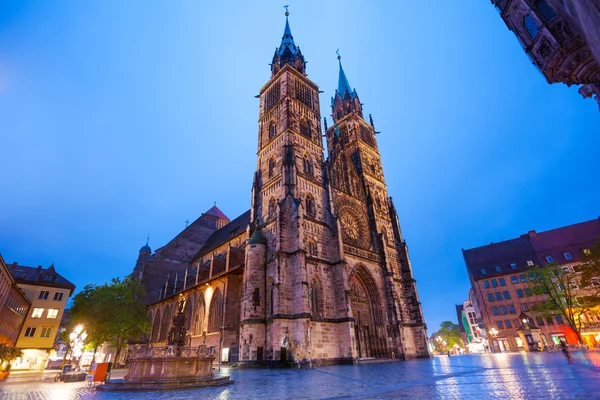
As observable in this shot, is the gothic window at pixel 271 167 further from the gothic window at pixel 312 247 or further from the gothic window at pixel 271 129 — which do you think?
the gothic window at pixel 312 247

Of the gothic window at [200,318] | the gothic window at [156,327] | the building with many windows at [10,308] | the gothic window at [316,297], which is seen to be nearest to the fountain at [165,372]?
the gothic window at [316,297]

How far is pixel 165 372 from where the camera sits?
10.5 m

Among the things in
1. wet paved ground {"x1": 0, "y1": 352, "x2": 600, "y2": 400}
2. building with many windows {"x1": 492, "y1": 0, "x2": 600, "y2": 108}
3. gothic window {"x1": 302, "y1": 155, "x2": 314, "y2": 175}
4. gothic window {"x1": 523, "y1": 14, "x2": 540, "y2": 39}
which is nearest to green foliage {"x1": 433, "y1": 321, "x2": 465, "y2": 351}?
gothic window {"x1": 302, "y1": 155, "x2": 314, "y2": 175}

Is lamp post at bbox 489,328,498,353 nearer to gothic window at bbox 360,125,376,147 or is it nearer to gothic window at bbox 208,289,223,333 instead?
gothic window at bbox 360,125,376,147

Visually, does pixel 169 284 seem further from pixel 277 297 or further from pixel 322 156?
pixel 322 156

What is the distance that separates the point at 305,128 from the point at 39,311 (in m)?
39.8

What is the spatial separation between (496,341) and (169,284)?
50.4m

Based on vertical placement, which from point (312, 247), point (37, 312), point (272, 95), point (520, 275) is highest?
point (272, 95)

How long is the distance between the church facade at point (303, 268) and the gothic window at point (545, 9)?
18.4m

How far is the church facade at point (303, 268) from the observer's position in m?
22.2

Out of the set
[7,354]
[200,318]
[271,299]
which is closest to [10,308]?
[200,318]

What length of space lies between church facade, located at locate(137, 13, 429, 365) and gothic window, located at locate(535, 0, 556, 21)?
1839 cm

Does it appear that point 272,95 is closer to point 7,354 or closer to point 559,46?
point 559,46

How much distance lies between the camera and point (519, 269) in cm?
4819
